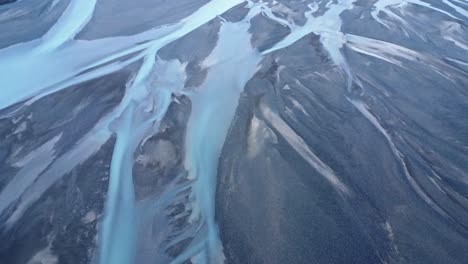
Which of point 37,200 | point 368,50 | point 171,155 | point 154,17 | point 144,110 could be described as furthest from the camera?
point 154,17

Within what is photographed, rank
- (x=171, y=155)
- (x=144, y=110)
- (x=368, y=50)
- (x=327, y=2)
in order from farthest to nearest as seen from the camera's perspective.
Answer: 1. (x=327, y=2)
2. (x=368, y=50)
3. (x=144, y=110)
4. (x=171, y=155)

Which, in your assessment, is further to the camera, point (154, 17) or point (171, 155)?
point (154, 17)

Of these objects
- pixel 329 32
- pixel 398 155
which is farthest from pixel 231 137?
pixel 329 32

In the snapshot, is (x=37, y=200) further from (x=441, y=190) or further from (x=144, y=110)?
(x=441, y=190)

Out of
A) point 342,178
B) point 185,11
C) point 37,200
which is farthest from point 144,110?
point 185,11

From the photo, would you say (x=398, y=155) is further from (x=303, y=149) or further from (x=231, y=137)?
(x=231, y=137)

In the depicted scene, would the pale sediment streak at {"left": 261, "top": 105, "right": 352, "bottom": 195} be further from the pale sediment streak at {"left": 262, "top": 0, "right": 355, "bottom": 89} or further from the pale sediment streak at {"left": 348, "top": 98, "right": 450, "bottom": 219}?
the pale sediment streak at {"left": 262, "top": 0, "right": 355, "bottom": 89}

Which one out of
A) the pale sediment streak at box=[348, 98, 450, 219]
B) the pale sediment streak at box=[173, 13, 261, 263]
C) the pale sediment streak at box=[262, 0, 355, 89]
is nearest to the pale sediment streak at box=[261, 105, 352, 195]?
the pale sediment streak at box=[173, 13, 261, 263]

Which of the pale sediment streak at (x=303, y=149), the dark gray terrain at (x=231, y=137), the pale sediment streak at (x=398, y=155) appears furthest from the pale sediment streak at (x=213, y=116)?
the pale sediment streak at (x=398, y=155)

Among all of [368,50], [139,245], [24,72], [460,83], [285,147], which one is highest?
[24,72]
